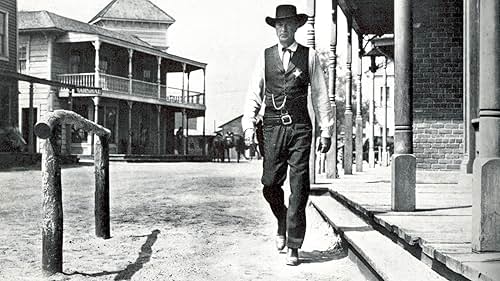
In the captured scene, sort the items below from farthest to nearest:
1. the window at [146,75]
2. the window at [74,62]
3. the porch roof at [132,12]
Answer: the porch roof at [132,12] → the window at [146,75] → the window at [74,62]

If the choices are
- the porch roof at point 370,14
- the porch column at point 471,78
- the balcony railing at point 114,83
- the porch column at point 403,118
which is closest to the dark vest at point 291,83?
the porch column at point 403,118

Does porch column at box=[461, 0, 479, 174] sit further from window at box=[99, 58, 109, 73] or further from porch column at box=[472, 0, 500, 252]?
window at box=[99, 58, 109, 73]

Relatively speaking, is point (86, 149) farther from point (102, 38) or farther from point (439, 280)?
point (439, 280)

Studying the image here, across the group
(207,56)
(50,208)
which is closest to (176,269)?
(50,208)

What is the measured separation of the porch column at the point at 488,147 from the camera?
2895 mm

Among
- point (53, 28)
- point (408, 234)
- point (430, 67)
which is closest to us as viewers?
point (408, 234)

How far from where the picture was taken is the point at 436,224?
158 inches

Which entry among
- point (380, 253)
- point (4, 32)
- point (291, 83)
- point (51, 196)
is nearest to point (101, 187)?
point (51, 196)

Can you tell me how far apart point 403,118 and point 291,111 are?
97 cm

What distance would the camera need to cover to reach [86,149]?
27297 mm

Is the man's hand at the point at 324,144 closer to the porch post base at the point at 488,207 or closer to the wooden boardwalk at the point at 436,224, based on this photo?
the wooden boardwalk at the point at 436,224

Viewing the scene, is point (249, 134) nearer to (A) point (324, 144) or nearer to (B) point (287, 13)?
(A) point (324, 144)

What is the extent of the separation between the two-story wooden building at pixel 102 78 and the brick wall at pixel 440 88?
16924mm

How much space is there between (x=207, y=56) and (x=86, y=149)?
2015 centimetres
